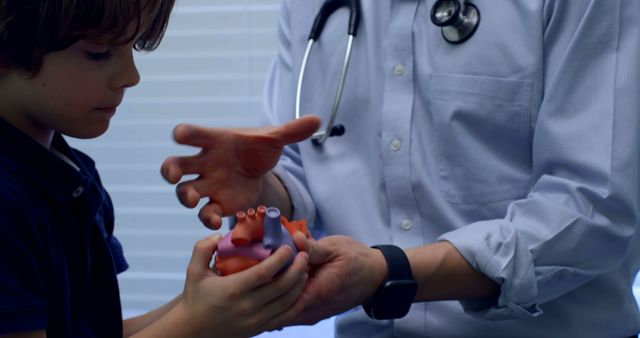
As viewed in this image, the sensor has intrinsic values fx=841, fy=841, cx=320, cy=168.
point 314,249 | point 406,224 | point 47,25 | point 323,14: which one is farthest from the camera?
point 323,14

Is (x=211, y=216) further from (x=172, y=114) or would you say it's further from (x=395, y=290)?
(x=172, y=114)

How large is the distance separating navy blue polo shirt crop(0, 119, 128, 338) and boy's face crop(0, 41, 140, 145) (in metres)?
0.03

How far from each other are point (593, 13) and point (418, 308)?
0.43 metres

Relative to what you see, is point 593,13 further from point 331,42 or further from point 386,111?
point 331,42

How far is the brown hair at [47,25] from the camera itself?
2.48 ft

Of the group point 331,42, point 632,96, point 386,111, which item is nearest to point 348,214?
point 386,111

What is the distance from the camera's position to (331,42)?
123 centimetres

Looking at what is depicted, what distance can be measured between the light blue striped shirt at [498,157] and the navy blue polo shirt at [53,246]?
333mm

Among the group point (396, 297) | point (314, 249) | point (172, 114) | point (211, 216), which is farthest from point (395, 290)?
point (172, 114)

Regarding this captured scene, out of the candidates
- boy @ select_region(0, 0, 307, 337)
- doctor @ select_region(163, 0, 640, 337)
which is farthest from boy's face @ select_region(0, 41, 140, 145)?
doctor @ select_region(163, 0, 640, 337)

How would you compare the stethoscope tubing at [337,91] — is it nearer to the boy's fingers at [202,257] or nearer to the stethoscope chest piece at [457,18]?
the stethoscope chest piece at [457,18]

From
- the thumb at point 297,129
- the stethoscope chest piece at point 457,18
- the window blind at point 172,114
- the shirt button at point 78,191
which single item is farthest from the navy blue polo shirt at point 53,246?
the window blind at point 172,114

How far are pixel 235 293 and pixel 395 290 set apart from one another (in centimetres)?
22

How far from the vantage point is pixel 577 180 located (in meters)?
1.00
